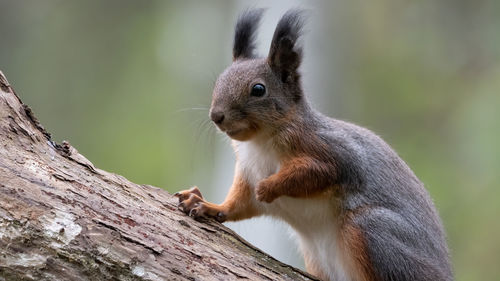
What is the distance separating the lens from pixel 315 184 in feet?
12.2

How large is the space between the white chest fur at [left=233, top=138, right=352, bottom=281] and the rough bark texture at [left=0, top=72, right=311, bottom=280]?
49 cm

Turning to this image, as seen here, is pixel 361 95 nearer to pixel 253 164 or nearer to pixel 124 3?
pixel 253 164

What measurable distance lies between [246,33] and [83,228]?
200 centimetres

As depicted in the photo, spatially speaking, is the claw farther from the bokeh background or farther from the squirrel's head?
the bokeh background

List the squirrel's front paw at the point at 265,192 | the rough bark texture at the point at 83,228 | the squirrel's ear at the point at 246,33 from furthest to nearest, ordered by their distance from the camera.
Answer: the squirrel's ear at the point at 246,33
the squirrel's front paw at the point at 265,192
the rough bark texture at the point at 83,228

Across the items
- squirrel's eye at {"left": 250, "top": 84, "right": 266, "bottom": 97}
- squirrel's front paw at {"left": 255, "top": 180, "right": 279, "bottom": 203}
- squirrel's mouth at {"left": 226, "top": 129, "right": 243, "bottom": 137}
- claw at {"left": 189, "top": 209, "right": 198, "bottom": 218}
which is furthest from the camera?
squirrel's eye at {"left": 250, "top": 84, "right": 266, "bottom": 97}

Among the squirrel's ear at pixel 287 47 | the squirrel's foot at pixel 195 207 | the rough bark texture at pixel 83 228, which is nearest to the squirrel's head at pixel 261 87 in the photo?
the squirrel's ear at pixel 287 47

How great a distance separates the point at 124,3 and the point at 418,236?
11.4 m

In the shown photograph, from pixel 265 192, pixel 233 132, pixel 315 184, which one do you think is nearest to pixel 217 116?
pixel 233 132

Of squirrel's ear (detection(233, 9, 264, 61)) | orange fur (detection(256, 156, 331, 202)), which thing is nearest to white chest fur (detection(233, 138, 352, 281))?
orange fur (detection(256, 156, 331, 202))

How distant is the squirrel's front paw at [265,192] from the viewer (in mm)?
3680

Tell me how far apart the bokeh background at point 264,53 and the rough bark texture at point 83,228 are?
109 centimetres

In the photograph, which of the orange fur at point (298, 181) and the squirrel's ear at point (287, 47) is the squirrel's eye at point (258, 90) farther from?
the orange fur at point (298, 181)

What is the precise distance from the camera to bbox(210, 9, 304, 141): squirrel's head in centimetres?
380
